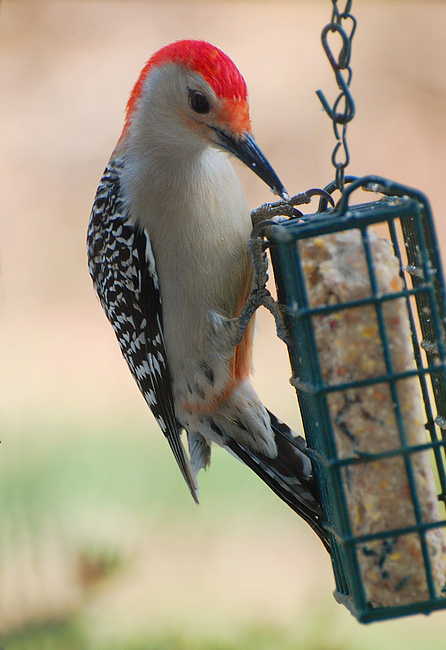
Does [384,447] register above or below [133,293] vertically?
below

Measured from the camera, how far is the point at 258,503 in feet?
18.5

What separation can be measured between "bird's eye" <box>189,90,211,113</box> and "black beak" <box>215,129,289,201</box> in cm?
9

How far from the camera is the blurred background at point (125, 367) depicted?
486 cm

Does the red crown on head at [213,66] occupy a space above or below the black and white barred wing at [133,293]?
above

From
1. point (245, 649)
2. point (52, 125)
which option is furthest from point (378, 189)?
point (52, 125)

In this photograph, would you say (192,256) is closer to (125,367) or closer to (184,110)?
(184,110)

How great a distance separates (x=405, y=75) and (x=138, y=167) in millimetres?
4721

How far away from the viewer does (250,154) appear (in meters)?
2.68

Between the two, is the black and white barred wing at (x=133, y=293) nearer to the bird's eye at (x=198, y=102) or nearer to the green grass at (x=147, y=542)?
the bird's eye at (x=198, y=102)

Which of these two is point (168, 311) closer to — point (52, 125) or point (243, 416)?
point (243, 416)

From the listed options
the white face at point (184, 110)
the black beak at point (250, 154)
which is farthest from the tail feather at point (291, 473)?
the white face at point (184, 110)

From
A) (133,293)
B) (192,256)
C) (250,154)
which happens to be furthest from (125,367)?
(250,154)

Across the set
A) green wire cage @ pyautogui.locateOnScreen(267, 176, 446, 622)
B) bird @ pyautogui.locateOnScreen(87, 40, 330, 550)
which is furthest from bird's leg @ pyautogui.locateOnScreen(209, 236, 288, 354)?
green wire cage @ pyautogui.locateOnScreen(267, 176, 446, 622)

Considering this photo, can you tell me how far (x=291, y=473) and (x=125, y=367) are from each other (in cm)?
343
